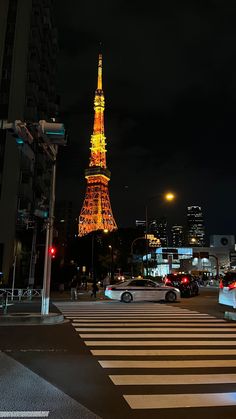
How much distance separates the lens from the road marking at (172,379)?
686cm

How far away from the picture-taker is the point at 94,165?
4412 inches

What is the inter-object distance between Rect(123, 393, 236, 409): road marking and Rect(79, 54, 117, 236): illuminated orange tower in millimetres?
91478

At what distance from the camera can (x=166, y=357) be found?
8.80m

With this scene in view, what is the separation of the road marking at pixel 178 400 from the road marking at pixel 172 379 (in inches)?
27.2

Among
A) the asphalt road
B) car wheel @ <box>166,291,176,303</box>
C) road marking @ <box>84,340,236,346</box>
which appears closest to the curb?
the asphalt road

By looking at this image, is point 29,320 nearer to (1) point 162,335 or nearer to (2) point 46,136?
(1) point 162,335

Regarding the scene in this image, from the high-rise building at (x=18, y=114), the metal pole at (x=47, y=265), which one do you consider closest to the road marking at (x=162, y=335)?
the metal pole at (x=47, y=265)

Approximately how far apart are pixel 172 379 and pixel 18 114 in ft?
128

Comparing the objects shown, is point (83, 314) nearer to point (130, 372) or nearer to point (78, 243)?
point (130, 372)

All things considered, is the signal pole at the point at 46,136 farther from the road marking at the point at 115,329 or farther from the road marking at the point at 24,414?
the road marking at the point at 24,414

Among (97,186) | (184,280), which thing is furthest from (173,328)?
(97,186)

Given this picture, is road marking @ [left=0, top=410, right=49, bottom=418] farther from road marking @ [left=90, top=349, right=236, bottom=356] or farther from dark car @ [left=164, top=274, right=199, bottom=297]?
dark car @ [left=164, top=274, right=199, bottom=297]

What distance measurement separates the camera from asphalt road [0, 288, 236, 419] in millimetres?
5523

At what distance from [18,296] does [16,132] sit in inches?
624
